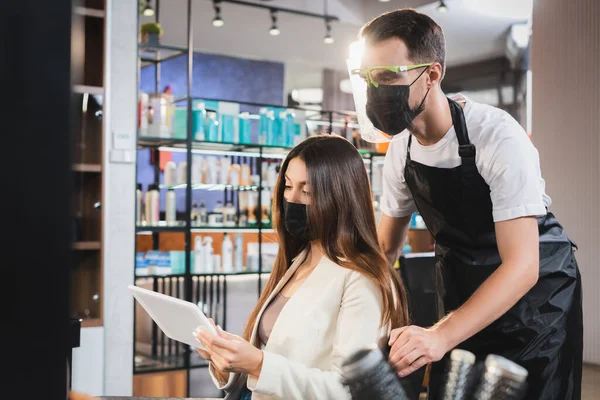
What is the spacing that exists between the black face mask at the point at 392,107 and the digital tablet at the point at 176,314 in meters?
0.63

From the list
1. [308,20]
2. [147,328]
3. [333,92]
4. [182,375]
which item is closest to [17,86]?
[182,375]

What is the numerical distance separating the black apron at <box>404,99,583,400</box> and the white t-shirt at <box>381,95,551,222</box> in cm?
3

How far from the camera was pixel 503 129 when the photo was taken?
1552 mm

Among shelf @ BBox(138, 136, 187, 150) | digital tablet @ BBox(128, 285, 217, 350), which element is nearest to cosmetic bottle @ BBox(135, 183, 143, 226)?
shelf @ BBox(138, 136, 187, 150)

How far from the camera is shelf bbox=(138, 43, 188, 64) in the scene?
14.9ft

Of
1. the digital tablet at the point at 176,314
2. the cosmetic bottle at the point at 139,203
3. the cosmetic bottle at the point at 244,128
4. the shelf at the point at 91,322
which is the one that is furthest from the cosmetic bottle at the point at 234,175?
the digital tablet at the point at 176,314

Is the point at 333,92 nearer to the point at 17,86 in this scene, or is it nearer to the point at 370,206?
the point at 370,206

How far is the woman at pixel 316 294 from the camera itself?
4.88ft

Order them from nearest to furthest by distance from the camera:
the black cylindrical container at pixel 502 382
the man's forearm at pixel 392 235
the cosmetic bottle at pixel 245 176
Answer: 1. the black cylindrical container at pixel 502 382
2. the man's forearm at pixel 392 235
3. the cosmetic bottle at pixel 245 176

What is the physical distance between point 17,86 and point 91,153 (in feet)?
12.7

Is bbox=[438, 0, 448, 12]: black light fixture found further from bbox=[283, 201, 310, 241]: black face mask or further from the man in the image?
bbox=[283, 201, 310, 241]: black face mask

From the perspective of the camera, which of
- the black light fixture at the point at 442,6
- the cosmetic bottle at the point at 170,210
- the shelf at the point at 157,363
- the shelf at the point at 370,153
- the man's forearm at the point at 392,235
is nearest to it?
the man's forearm at the point at 392,235

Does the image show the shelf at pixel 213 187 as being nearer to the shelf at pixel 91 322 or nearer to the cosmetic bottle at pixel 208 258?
the cosmetic bottle at pixel 208 258

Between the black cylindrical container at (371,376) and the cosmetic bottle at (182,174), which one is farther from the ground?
the cosmetic bottle at (182,174)
